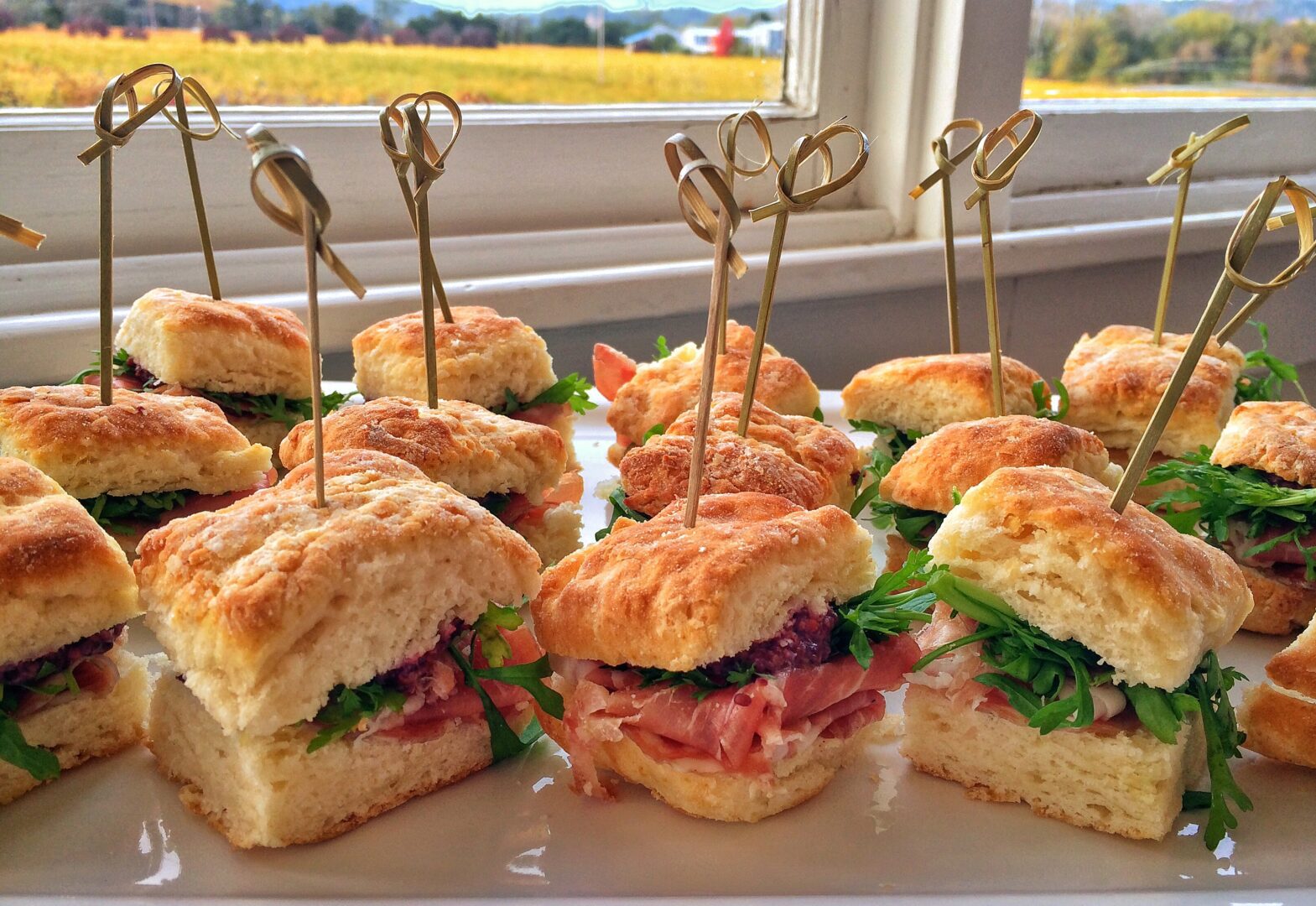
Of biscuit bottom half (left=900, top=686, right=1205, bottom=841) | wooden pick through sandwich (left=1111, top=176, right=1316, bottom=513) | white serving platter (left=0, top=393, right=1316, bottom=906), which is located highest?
wooden pick through sandwich (left=1111, top=176, right=1316, bottom=513)

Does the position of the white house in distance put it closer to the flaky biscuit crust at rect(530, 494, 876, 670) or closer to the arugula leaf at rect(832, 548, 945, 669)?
the flaky biscuit crust at rect(530, 494, 876, 670)

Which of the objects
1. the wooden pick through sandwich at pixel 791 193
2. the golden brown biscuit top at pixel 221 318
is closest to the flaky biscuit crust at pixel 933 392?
Answer: the wooden pick through sandwich at pixel 791 193

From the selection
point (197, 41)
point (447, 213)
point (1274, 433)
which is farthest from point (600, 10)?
point (1274, 433)

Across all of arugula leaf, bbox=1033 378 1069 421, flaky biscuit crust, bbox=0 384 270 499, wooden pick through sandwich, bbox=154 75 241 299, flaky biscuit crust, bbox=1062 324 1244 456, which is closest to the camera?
flaky biscuit crust, bbox=0 384 270 499

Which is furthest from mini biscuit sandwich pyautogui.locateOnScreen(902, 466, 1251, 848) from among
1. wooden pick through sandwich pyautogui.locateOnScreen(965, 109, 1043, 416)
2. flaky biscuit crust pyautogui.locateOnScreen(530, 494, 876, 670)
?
wooden pick through sandwich pyautogui.locateOnScreen(965, 109, 1043, 416)

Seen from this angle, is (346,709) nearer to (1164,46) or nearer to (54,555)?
(54,555)

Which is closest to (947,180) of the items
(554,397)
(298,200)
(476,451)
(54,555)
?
(554,397)

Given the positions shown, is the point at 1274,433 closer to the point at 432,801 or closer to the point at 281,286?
the point at 432,801
